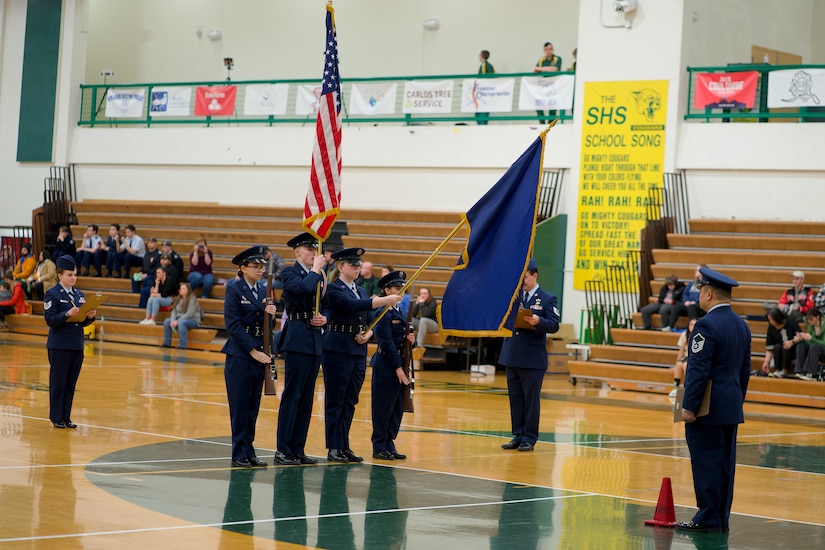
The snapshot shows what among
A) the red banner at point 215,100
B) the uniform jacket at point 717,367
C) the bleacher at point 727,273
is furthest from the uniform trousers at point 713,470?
the red banner at point 215,100

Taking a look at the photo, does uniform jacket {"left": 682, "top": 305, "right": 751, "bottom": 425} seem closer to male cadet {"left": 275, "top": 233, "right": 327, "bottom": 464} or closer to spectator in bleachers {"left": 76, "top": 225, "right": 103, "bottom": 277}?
male cadet {"left": 275, "top": 233, "right": 327, "bottom": 464}

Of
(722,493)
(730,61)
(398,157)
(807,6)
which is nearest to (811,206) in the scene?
(730,61)

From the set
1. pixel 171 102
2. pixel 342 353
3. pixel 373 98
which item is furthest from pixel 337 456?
pixel 171 102

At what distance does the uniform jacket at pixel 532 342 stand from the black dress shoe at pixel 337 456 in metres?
2.29

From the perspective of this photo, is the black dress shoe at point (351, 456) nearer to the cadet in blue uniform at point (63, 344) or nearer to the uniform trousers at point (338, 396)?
the uniform trousers at point (338, 396)

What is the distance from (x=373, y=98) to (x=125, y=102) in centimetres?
670

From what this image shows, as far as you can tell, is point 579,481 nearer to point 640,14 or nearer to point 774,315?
point 774,315

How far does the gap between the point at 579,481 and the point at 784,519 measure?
6.07 ft

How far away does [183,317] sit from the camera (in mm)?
23094

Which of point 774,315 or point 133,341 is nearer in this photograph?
point 774,315

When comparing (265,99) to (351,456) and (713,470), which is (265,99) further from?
(713,470)

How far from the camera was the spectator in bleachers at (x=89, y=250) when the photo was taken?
25.8 metres

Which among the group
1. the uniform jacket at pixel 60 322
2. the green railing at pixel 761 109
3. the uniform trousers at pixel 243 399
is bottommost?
the uniform trousers at pixel 243 399

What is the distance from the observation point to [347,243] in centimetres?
2422
